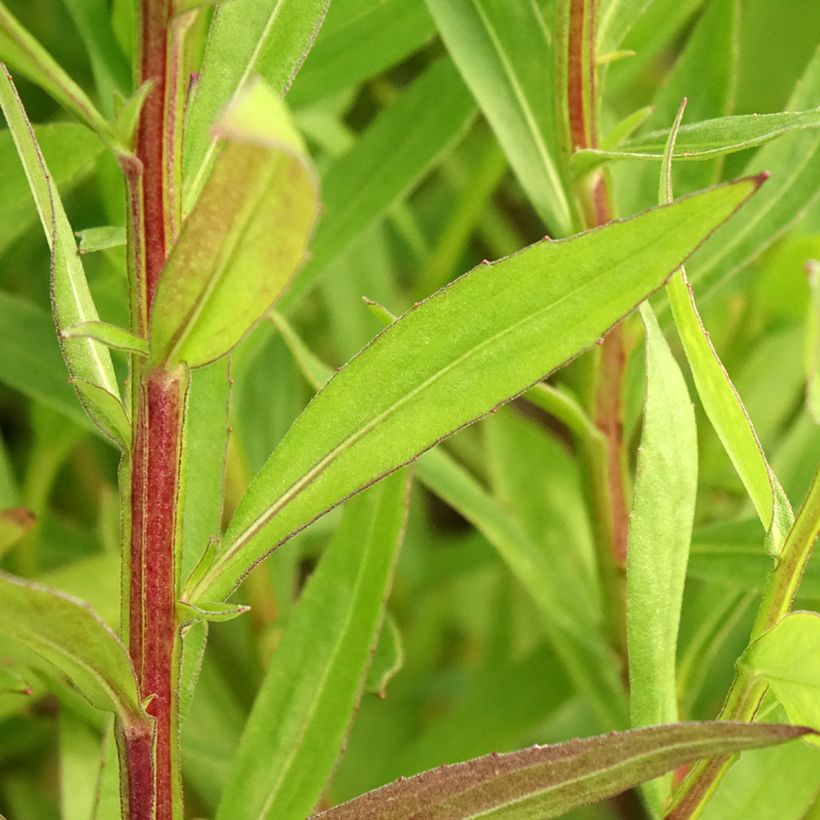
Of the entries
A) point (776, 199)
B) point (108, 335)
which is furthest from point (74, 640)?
point (776, 199)

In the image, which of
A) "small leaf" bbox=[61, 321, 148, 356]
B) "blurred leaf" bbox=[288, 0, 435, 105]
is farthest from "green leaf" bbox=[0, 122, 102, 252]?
"small leaf" bbox=[61, 321, 148, 356]

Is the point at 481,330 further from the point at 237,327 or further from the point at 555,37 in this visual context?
the point at 555,37

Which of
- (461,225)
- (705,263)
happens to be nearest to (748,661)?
(705,263)

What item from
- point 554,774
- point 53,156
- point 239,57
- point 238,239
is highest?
point 53,156

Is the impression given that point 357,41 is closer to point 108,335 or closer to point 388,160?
point 388,160

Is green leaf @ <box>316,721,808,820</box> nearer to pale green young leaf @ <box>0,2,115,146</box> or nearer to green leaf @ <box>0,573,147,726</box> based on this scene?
green leaf @ <box>0,573,147,726</box>

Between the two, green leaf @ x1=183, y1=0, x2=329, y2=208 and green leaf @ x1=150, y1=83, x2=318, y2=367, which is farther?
green leaf @ x1=183, y1=0, x2=329, y2=208

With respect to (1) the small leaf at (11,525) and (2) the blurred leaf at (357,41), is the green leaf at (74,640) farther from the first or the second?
(2) the blurred leaf at (357,41)
